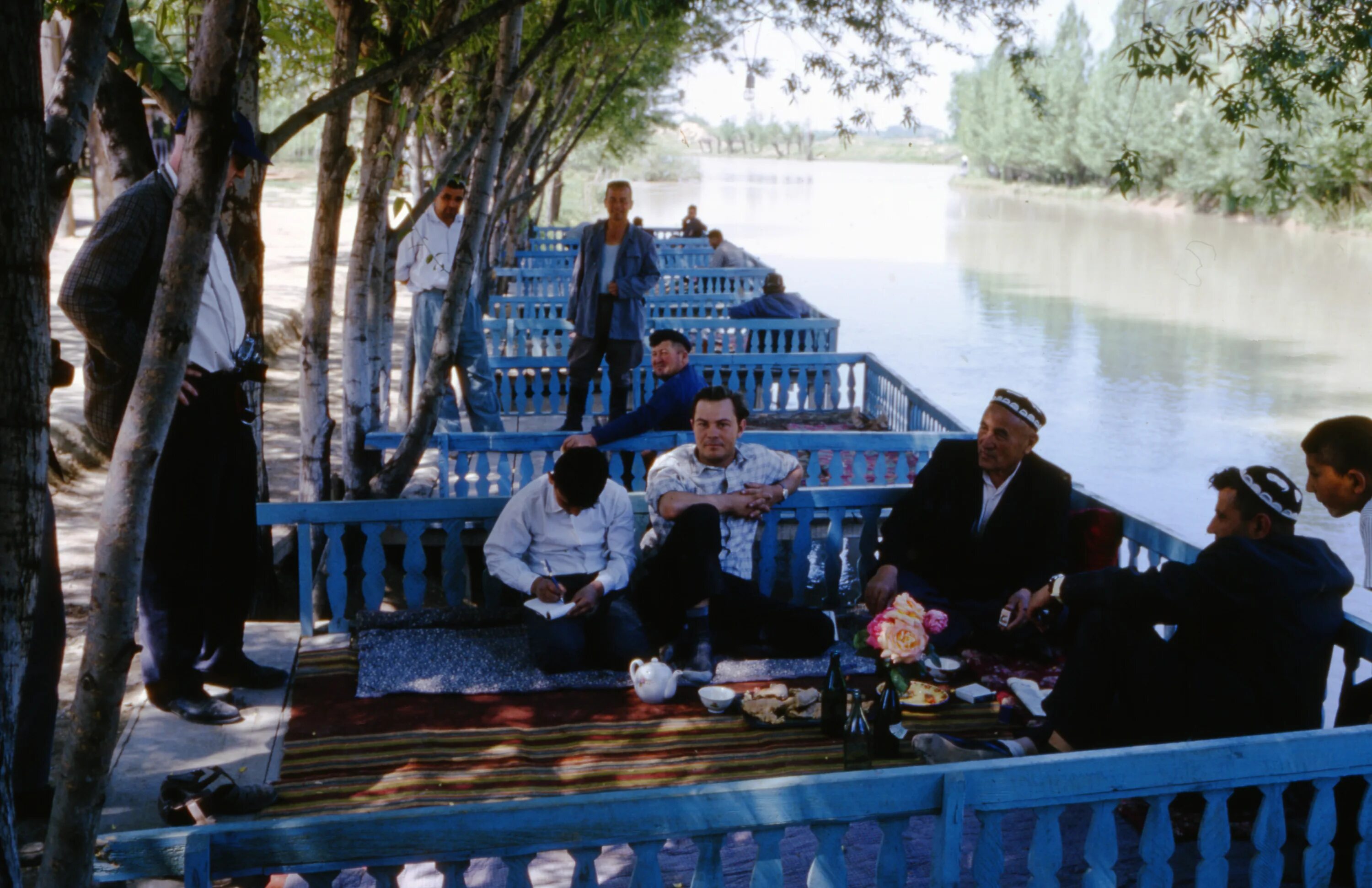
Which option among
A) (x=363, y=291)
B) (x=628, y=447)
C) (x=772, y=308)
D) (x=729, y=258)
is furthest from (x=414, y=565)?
(x=729, y=258)

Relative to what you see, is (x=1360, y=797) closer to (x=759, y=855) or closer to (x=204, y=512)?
(x=759, y=855)

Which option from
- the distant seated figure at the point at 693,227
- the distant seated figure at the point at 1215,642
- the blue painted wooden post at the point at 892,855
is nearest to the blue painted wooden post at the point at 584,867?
the blue painted wooden post at the point at 892,855

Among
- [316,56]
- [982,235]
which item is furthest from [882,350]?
[982,235]

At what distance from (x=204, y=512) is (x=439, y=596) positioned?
3.61 m

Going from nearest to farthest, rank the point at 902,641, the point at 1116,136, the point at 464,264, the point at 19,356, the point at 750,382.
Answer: the point at 19,356 → the point at 902,641 → the point at 464,264 → the point at 750,382 → the point at 1116,136

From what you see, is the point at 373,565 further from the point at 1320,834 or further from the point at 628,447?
the point at 1320,834

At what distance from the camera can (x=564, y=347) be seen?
1343 centimetres

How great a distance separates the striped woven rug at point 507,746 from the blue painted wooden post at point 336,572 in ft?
1.11

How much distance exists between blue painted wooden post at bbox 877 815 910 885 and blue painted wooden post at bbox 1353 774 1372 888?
50.7 inches

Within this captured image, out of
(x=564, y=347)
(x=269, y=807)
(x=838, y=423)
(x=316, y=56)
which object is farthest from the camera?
(x=564, y=347)

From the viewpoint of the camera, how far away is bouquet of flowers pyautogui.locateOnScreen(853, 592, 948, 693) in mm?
4332

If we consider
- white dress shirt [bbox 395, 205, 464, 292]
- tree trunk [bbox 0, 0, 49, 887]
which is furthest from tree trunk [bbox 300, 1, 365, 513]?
tree trunk [bbox 0, 0, 49, 887]

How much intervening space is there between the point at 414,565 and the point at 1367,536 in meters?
3.85

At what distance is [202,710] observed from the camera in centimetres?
444
